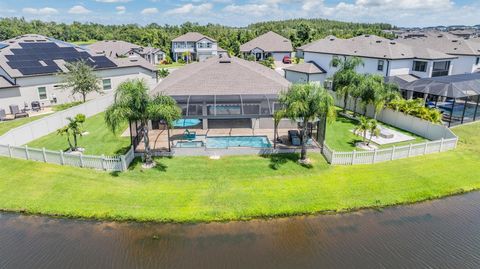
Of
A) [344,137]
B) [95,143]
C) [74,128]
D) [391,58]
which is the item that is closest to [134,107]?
[74,128]

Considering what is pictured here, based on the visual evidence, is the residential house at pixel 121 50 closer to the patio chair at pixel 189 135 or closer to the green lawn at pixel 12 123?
the green lawn at pixel 12 123

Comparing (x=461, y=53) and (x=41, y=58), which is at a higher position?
(x=461, y=53)

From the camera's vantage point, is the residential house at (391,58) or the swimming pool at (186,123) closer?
the swimming pool at (186,123)

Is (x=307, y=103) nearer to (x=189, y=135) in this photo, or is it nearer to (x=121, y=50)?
(x=189, y=135)

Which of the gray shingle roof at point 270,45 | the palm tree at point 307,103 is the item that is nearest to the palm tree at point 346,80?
the palm tree at point 307,103

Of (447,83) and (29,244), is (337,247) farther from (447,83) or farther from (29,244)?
(447,83)
